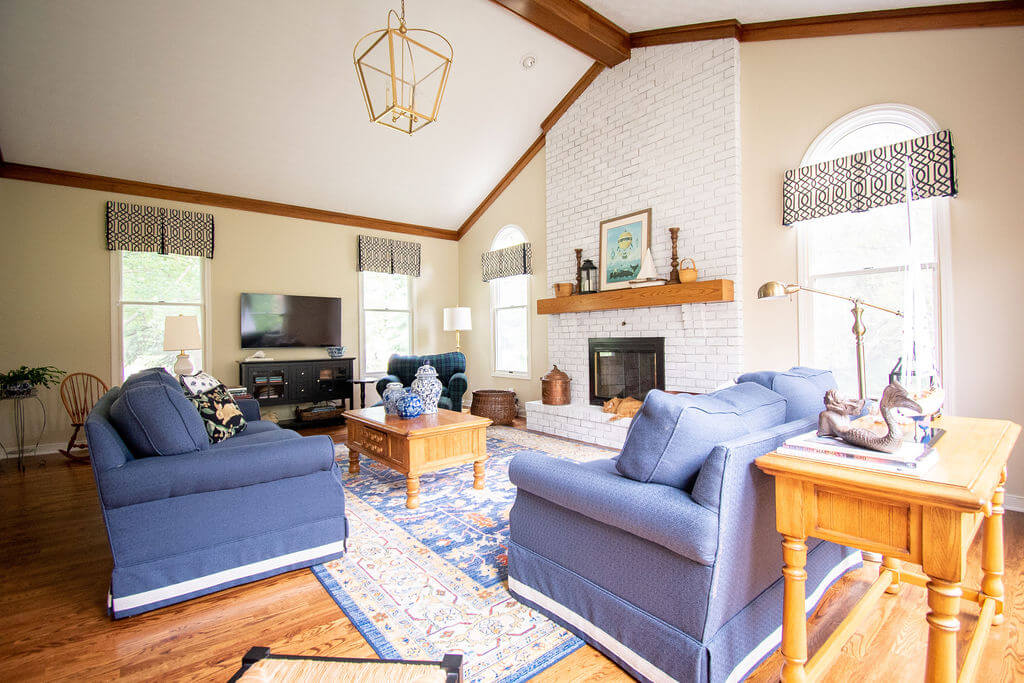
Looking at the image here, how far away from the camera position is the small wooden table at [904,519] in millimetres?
1033

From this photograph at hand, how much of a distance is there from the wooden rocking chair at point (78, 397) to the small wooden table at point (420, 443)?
3135 mm

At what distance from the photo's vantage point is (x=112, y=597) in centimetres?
183

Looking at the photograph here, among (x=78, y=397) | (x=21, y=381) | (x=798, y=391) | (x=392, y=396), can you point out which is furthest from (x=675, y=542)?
(x=78, y=397)

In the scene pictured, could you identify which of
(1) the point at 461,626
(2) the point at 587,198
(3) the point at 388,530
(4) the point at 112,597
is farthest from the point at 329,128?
(1) the point at 461,626

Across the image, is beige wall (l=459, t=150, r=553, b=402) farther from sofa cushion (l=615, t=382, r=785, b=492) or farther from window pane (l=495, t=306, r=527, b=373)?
sofa cushion (l=615, t=382, r=785, b=492)

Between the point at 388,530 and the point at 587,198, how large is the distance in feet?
13.0

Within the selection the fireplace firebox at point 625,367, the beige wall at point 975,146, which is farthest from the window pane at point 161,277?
the beige wall at point 975,146

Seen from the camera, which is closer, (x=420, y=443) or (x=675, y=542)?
(x=675, y=542)

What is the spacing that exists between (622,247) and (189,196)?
16.0 feet

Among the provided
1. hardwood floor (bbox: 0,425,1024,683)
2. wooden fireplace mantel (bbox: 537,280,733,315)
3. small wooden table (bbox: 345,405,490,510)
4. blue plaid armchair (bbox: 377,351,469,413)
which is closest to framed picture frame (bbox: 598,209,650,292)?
wooden fireplace mantel (bbox: 537,280,733,315)

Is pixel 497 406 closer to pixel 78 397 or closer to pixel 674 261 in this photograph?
pixel 674 261

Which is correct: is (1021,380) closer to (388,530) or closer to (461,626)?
(461,626)

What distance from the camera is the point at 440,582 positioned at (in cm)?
210

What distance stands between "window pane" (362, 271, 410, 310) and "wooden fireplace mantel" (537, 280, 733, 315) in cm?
242
